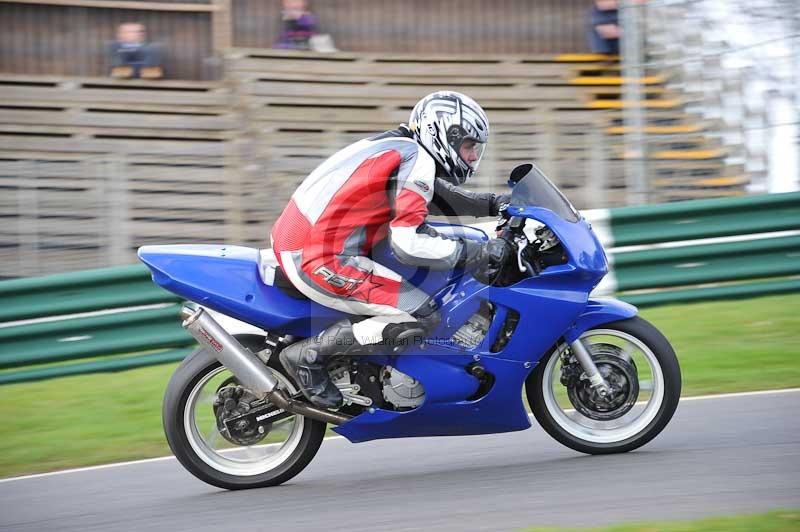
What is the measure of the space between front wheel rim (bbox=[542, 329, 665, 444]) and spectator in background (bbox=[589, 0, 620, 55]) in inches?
372

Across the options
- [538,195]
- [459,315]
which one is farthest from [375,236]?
[538,195]

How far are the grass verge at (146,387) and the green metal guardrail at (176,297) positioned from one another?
152mm

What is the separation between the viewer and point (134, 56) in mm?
15016

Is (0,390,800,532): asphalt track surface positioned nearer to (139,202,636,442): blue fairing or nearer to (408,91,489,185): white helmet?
(139,202,636,442): blue fairing

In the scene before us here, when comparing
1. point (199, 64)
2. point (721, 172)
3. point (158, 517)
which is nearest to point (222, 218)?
point (721, 172)

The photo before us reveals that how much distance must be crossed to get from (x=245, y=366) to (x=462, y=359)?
1061mm

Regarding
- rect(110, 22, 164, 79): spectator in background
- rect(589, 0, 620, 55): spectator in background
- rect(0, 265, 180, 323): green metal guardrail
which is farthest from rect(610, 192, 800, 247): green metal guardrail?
rect(110, 22, 164, 79): spectator in background

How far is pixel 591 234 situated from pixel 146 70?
10.7m

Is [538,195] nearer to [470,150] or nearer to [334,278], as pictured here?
[470,150]

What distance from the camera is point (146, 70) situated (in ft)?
48.8

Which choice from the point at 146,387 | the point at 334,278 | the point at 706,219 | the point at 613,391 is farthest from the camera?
the point at 706,219

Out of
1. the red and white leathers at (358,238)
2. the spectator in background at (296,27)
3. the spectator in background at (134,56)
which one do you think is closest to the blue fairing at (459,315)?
the red and white leathers at (358,238)

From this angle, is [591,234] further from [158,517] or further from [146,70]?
[146,70]

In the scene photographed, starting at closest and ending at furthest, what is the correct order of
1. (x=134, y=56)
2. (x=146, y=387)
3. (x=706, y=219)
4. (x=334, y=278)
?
(x=334, y=278), (x=146, y=387), (x=706, y=219), (x=134, y=56)
